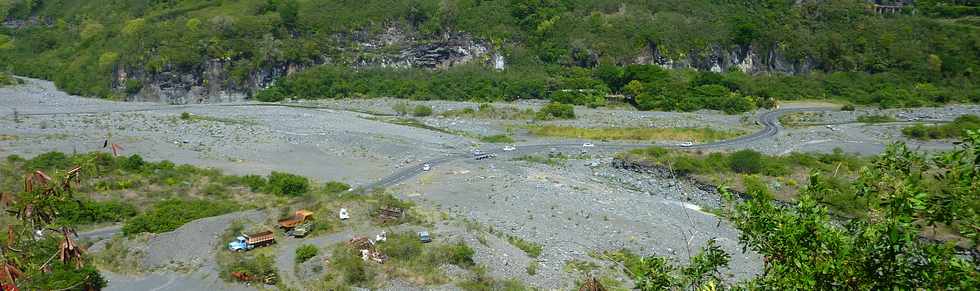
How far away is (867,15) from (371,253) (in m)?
92.8

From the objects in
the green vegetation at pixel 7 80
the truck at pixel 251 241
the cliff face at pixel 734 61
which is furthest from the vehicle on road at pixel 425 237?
the green vegetation at pixel 7 80

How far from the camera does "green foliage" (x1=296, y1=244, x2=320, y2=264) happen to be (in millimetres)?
22969

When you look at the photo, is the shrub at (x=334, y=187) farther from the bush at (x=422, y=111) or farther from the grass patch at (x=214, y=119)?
the bush at (x=422, y=111)

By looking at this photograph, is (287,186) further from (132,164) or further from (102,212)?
(132,164)

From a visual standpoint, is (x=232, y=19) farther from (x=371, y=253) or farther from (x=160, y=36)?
(x=371, y=253)

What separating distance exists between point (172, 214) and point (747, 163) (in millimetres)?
28567

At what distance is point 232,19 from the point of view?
86.1 meters

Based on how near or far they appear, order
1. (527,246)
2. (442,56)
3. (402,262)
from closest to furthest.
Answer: (402,262) < (527,246) < (442,56)

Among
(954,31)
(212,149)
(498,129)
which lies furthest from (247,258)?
(954,31)

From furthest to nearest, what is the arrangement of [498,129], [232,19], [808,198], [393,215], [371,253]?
1. [232,19]
2. [498,129]
3. [393,215]
4. [371,253]
5. [808,198]

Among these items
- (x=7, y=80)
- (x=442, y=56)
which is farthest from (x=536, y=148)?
(x=7, y=80)

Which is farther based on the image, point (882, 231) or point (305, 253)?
point (305, 253)

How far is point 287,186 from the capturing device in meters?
33.7

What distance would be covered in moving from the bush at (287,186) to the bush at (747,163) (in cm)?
2272
